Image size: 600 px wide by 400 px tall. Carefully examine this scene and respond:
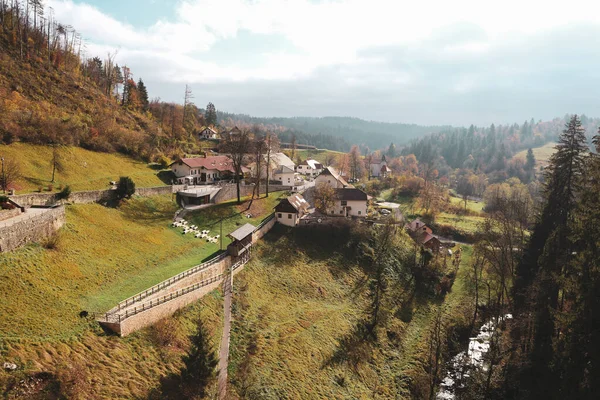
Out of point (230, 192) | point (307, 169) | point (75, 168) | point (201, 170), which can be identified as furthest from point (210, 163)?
point (307, 169)

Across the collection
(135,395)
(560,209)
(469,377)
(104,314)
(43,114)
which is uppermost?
(43,114)

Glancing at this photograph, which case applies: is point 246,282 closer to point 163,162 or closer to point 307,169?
point 163,162

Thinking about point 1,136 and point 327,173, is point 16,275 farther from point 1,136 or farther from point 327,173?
point 327,173

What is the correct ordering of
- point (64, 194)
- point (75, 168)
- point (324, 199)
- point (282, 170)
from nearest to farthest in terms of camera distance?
1. point (64, 194)
2. point (75, 168)
3. point (324, 199)
4. point (282, 170)

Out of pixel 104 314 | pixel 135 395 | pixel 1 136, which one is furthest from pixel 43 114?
pixel 135 395

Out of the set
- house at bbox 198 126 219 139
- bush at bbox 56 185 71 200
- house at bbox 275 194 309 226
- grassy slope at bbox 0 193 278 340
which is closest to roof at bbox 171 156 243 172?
grassy slope at bbox 0 193 278 340

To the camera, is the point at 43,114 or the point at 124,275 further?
the point at 43,114

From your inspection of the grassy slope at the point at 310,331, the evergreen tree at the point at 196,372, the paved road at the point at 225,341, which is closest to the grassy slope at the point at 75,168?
the paved road at the point at 225,341
